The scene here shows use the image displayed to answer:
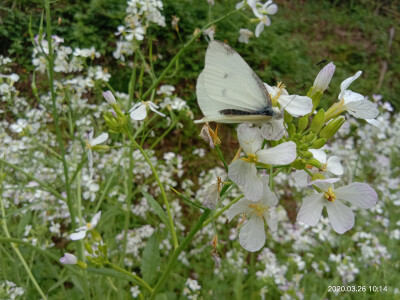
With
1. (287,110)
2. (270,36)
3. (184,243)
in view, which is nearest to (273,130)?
(287,110)

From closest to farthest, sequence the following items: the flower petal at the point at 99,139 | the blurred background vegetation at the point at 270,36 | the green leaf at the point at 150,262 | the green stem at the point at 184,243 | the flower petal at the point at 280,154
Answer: the flower petal at the point at 280,154, the green stem at the point at 184,243, the flower petal at the point at 99,139, the green leaf at the point at 150,262, the blurred background vegetation at the point at 270,36

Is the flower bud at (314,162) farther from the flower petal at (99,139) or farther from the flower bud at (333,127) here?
the flower petal at (99,139)

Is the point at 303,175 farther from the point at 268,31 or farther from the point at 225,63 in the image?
the point at 268,31

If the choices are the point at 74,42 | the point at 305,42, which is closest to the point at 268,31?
the point at 305,42

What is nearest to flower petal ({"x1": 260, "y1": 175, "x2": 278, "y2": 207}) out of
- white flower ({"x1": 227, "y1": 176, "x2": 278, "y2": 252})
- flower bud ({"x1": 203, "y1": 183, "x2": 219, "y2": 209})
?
white flower ({"x1": 227, "y1": 176, "x2": 278, "y2": 252})

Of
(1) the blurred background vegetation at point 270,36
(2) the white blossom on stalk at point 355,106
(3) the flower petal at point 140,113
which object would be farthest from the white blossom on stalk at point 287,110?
(1) the blurred background vegetation at point 270,36

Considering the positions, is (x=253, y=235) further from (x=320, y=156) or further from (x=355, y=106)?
(x=355, y=106)

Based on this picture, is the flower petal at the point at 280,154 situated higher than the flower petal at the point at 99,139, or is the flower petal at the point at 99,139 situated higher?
the flower petal at the point at 280,154

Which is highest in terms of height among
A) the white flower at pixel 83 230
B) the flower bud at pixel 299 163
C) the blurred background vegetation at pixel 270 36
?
the flower bud at pixel 299 163
